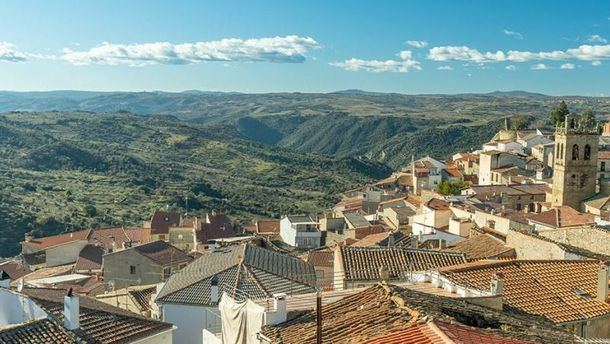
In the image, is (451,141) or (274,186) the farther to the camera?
(451,141)

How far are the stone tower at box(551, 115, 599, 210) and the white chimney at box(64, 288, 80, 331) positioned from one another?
42358mm

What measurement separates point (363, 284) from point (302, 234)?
28.5 m

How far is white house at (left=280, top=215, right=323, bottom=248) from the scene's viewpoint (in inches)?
1924

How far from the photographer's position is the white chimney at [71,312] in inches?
625

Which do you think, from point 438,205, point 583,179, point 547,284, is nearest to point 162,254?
point 438,205

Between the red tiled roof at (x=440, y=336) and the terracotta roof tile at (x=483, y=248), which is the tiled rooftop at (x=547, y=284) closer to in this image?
the terracotta roof tile at (x=483, y=248)

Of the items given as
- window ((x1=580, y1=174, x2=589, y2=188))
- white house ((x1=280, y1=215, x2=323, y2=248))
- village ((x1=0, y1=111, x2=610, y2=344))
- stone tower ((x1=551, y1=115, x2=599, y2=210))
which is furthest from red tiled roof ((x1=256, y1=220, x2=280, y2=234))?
window ((x1=580, y1=174, x2=589, y2=188))

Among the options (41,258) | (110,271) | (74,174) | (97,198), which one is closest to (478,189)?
(110,271)

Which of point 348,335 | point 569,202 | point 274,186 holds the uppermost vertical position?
point 348,335

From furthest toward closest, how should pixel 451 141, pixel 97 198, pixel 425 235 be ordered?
pixel 451 141 → pixel 97 198 → pixel 425 235

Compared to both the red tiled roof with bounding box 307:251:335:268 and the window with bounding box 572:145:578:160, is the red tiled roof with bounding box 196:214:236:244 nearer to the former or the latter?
the red tiled roof with bounding box 307:251:335:268

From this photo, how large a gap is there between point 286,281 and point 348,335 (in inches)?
420

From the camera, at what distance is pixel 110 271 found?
3641cm

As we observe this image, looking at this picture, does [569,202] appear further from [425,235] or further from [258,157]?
[258,157]
